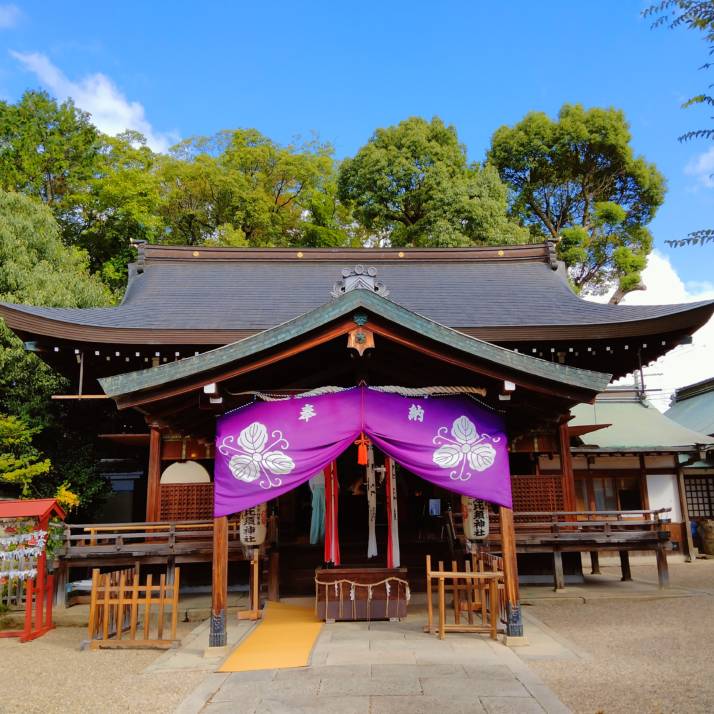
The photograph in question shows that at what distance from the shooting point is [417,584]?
10.3m

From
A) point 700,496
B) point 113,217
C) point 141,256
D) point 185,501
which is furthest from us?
point 113,217

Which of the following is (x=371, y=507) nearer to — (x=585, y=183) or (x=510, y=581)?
(x=510, y=581)

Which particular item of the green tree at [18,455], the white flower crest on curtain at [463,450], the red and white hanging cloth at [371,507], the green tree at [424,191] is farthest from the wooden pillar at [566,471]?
the green tree at [424,191]

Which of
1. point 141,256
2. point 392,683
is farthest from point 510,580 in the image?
point 141,256

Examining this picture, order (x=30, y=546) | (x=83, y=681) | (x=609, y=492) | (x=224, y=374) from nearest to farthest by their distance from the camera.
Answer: (x=83, y=681)
(x=224, y=374)
(x=30, y=546)
(x=609, y=492)

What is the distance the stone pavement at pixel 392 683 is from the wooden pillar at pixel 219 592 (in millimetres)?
856

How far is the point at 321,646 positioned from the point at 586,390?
4.11m

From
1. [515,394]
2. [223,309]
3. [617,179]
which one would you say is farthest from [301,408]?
[617,179]

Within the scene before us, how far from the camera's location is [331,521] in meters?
8.74

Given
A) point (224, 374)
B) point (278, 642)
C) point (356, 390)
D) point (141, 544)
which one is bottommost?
point (278, 642)

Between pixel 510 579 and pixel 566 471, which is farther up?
pixel 566 471

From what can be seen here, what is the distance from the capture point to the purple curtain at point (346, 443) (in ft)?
22.8

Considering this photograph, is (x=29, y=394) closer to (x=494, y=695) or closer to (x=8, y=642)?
(x=8, y=642)

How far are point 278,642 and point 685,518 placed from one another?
13793 mm
